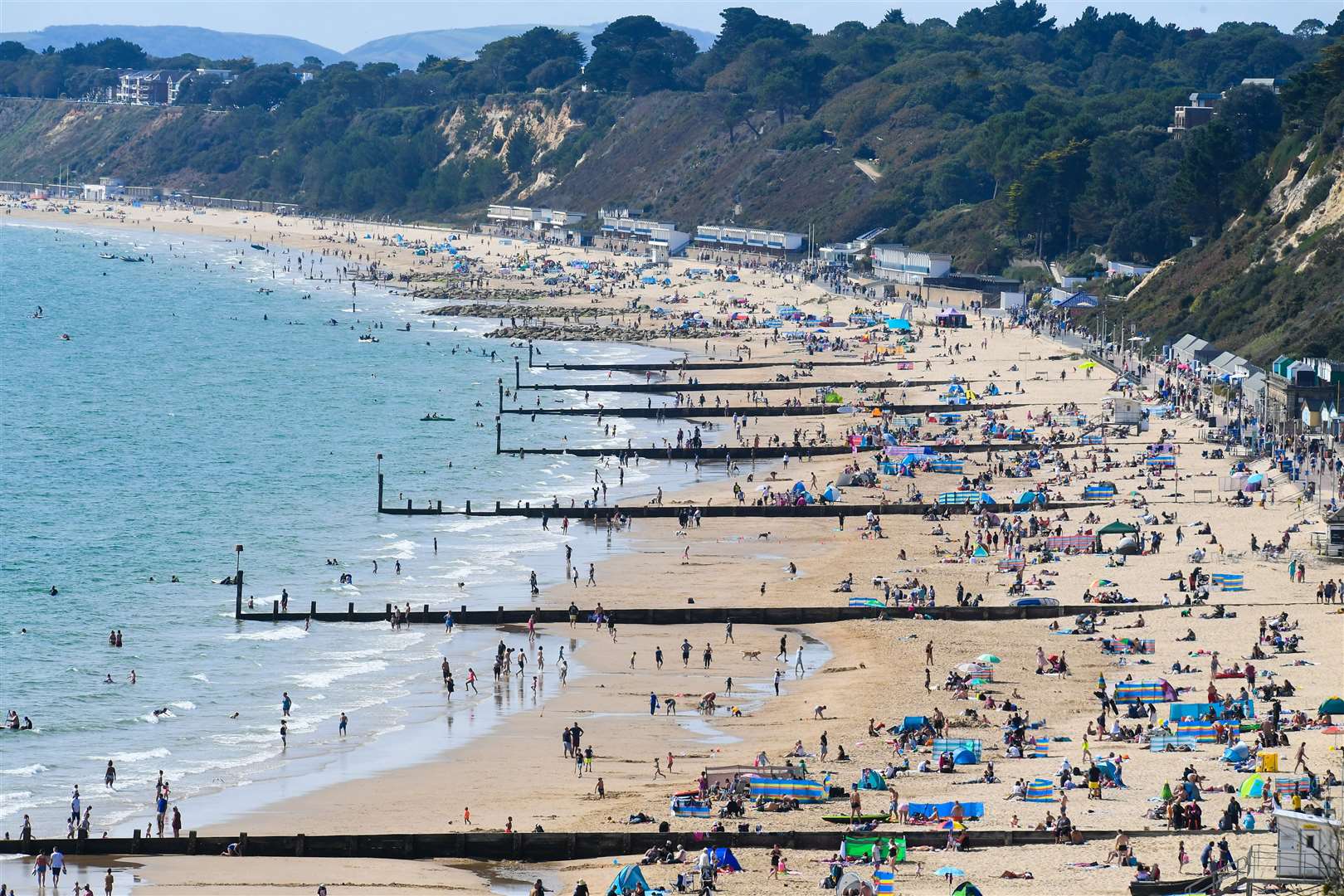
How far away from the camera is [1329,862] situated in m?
23.8

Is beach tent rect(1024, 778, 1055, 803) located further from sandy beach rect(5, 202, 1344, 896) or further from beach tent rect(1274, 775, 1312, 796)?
beach tent rect(1274, 775, 1312, 796)

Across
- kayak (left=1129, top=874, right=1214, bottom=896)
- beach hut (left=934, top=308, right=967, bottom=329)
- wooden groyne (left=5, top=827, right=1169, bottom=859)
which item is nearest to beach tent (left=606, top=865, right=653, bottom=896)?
wooden groyne (left=5, top=827, right=1169, bottom=859)

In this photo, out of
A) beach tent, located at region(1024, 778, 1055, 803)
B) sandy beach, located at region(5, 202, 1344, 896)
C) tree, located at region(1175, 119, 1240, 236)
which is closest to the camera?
sandy beach, located at region(5, 202, 1344, 896)

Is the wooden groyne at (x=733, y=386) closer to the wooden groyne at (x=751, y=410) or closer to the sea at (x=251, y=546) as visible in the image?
the sea at (x=251, y=546)

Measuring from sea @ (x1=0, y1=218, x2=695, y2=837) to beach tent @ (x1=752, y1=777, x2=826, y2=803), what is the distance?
8.03 m

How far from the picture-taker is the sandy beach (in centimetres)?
2986

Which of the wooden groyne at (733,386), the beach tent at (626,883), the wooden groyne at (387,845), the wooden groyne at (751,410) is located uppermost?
the wooden groyne at (733,386)

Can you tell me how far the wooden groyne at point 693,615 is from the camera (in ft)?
149

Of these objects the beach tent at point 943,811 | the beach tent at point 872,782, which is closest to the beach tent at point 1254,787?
the beach tent at point 943,811

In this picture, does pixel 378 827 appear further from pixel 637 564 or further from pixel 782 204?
pixel 782 204

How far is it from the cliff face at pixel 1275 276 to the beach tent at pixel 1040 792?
46110 mm

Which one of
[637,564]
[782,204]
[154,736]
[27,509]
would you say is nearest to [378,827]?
[154,736]

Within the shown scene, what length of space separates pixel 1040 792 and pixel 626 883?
26.8 ft

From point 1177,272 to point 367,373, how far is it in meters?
45.1
